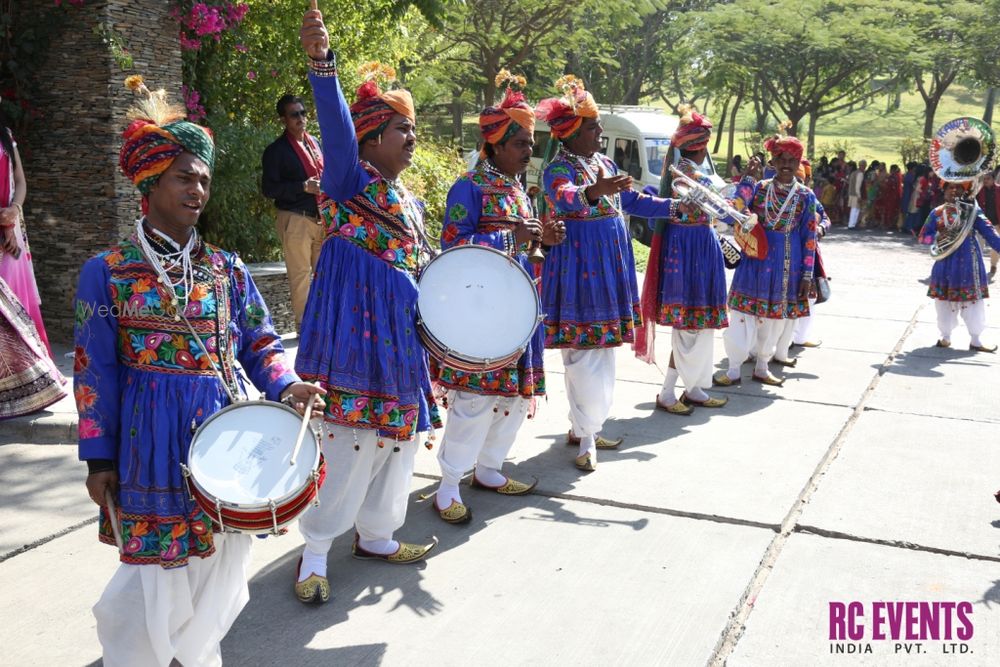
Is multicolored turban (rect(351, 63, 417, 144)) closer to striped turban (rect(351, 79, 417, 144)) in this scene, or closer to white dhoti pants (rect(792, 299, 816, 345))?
striped turban (rect(351, 79, 417, 144))

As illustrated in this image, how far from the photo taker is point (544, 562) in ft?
14.6

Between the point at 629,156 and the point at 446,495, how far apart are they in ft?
53.5

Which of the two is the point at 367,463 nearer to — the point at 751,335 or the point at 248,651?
the point at 248,651

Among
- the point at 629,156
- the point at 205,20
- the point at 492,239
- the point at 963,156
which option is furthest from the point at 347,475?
the point at 629,156

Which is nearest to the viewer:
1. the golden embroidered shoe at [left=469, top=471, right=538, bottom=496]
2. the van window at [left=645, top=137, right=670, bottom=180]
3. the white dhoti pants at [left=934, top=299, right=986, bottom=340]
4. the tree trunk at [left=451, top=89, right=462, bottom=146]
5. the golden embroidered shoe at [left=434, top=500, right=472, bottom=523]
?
the golden embroidered shoe at [left=434, top=500, right=472, bottom=523]

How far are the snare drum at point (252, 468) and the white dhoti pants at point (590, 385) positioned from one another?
111 inches

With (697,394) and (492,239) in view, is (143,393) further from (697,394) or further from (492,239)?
(697,394)

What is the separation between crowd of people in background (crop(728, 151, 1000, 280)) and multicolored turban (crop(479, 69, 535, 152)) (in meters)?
17.6

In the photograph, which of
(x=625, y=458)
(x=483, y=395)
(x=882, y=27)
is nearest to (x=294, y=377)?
(x=483, y=395)

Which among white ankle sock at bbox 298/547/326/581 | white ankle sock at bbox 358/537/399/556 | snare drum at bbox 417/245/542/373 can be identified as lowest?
white ankle sock at bbox 358/537/399/556

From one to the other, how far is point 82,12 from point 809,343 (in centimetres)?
689

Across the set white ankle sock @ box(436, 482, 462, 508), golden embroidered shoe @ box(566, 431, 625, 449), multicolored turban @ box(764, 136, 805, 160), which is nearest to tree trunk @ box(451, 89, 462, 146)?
multicolored turban @ box(764, 136, 805, 160)

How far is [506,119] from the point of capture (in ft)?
15.6

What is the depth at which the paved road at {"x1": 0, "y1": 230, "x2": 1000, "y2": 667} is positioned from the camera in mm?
→ 3713
